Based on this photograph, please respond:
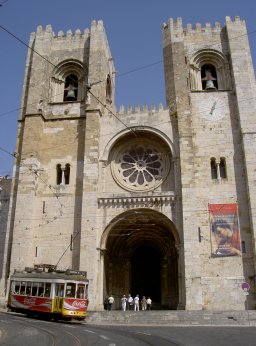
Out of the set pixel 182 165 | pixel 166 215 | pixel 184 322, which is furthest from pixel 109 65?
pixel 184 322

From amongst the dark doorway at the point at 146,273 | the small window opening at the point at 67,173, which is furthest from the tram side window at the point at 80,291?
the dark doorway at the point at 146,273

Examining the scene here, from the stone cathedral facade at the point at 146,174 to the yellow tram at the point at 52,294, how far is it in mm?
2762

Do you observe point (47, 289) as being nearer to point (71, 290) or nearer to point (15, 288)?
point (71, 290)

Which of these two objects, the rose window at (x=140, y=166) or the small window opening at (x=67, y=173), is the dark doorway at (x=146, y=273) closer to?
the rose window at (x=140, y=166)

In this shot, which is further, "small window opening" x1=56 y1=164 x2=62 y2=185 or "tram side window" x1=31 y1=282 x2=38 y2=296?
"small window opening" x1=56 y1=164 x2=62 y2=185

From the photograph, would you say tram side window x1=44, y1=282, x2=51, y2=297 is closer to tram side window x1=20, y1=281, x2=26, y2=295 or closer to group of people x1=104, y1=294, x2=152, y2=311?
tram side window x1=20, y1=281, x2=26, y2=295

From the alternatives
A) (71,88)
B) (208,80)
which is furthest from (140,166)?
(71,88)

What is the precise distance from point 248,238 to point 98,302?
8108mm

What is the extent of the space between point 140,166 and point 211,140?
4349 mm

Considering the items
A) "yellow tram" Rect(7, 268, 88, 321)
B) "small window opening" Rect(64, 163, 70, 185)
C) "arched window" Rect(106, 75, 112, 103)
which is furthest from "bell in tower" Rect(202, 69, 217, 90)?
"yellow tram" Rect(7, 268, 88, 321)

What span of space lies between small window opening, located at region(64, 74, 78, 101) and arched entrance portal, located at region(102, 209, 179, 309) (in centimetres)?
856

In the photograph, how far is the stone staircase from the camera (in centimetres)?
1445

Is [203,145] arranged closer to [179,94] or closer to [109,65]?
[179,94]

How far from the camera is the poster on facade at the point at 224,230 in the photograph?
1841 centimetres
